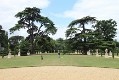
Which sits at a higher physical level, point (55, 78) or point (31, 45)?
point (31, 45)

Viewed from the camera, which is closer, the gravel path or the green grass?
the gravel path

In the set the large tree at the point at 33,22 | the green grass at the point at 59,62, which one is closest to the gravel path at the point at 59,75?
the green grass at the point at 59,62

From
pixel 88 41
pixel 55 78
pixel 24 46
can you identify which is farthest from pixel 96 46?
pixel 55 78

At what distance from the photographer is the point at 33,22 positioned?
65.9m

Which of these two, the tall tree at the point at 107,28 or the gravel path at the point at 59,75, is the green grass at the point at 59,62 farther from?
the tall tree at the point at 107,28

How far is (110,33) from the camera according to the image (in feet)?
258

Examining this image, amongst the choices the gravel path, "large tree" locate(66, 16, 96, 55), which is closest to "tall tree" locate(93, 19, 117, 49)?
"large tree" locate(66, 16, 96, 55)

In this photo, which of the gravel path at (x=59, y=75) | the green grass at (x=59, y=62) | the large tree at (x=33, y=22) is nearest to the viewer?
the gravel path at (x=59, y=75)

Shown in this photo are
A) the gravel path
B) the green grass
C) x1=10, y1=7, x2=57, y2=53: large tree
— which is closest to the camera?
the gravel path

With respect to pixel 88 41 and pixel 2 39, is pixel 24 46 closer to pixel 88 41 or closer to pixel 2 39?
pixel 88 41

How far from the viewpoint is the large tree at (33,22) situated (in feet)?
209

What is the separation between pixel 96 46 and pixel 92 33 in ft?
10.9

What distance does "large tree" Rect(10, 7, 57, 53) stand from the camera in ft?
209

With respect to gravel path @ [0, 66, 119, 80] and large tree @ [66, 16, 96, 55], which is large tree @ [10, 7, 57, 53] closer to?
large tree @ [66, 16, 96, 55]
